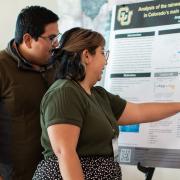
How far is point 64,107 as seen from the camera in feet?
4.27

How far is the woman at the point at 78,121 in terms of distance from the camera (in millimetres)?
1278

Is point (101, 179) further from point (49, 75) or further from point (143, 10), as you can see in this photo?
point (143, 10)

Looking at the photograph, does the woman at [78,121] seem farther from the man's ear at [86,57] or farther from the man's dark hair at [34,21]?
the man's dark hair at [34,21]

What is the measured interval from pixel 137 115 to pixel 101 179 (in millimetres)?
414

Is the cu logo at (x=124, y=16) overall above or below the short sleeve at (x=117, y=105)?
above

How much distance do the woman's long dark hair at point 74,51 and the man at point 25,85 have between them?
23 centimetres

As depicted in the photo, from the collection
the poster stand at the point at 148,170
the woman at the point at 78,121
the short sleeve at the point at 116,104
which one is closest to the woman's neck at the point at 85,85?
the woman at the point at 78,121

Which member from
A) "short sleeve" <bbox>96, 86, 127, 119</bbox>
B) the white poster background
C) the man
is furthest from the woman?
the white poster background

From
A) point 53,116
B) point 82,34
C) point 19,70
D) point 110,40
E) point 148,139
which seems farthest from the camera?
point 110,40

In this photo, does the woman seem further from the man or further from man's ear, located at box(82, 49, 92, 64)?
the man

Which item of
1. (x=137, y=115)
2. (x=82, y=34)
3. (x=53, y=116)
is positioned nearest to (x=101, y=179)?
(x=53, y=116)

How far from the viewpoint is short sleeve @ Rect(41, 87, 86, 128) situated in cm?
129

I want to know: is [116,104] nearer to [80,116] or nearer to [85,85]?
[85,85]

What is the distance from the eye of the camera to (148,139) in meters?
1.76
